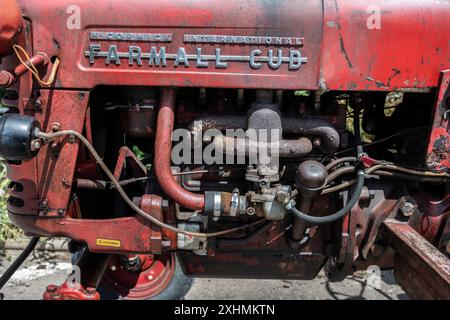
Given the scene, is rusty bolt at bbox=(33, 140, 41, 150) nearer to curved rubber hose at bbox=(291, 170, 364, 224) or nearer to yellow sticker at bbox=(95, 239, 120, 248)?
yellow sticker at bbox=(95, 239, 120, 248)

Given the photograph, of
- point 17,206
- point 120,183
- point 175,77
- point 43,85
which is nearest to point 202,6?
point 175,77

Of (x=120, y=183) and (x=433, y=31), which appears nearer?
(x=433, y=31)

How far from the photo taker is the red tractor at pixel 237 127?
6.14 feet

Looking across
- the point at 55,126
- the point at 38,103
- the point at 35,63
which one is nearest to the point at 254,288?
the point at 55,126

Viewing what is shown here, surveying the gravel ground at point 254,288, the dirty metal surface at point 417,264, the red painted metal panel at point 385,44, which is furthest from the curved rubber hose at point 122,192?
the gravel ground at point 254,288

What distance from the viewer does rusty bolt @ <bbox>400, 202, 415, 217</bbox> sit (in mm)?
2195

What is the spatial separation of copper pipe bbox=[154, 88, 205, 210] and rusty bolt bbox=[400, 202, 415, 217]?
1.00m

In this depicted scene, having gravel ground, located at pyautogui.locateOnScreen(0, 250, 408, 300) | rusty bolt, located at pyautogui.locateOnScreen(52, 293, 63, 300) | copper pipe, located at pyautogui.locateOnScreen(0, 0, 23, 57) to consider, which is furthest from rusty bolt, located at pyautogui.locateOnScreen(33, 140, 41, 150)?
gravel ground, located at pyautogui.locateOnScreen(0, 250, 408, 300)

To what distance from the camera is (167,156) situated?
198 cm

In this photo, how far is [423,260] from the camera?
194cm

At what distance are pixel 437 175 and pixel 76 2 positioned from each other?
1784mm

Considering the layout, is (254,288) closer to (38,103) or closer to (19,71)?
(38,103)
